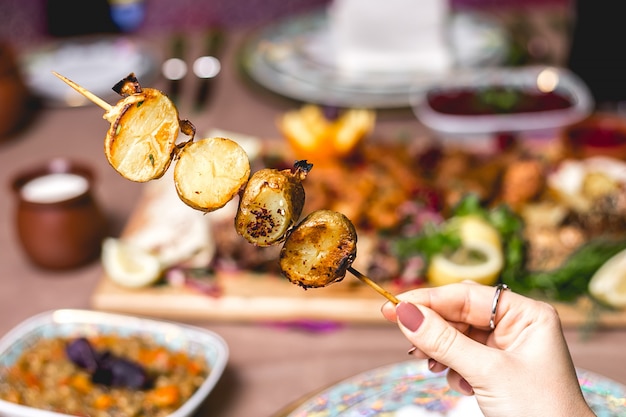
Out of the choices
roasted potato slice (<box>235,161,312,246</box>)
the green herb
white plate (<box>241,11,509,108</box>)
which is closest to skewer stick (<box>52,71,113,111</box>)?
roasted potato slice (<box>235,161,312,246</box>)

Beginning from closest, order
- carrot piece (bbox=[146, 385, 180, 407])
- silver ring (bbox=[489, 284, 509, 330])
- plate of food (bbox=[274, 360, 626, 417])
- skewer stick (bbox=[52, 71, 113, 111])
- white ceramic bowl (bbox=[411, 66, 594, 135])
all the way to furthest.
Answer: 1. skewer stick (bbox=[52, 71, 113, 111])
2. silver ring (bbox=[489, 284, 509, 330])
3. plate of food (bbox=[274, 360, 626, 417])
4. carrot piece (bbox=[146, 385, 180, 407])
5. white ceramic bowl (bbox=[411, 66, 594, 135])

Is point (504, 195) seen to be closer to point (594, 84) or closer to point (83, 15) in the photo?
point (594, 84)

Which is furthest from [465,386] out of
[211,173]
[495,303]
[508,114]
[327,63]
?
[327,63]

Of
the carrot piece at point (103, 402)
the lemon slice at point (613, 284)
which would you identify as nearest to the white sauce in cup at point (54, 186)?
the carrot piece at point (103, 402)

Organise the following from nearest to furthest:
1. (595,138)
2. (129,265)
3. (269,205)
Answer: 1. (269,205)
2. (129,265)
3. (595,138)

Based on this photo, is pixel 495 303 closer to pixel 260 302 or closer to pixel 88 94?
pixel 88 94

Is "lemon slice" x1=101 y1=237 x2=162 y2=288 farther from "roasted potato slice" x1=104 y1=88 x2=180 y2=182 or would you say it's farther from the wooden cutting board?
"roasted potato slice" x1=104 y1=88 x2=180 y2=182

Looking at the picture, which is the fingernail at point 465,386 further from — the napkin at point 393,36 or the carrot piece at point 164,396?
the napkin at point 393,36
